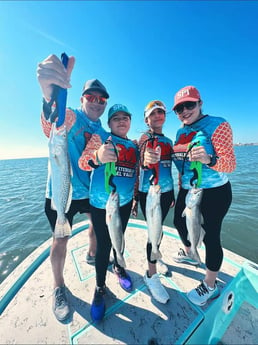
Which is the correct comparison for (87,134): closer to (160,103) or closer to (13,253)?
(160,103)

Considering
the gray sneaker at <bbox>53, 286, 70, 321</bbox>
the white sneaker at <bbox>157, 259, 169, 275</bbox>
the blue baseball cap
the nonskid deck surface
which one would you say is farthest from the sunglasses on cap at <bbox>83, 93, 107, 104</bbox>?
the white sneaker at <bbox>157, 259, 169, 275</bbox>

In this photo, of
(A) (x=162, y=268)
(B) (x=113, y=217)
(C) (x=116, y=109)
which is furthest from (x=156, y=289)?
(C) (x=116, y=109)

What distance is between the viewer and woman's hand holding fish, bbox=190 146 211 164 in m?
1.91

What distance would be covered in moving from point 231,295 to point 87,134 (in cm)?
333

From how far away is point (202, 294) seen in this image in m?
2.45

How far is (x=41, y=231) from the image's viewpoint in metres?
7.45

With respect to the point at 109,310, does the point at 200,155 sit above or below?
above

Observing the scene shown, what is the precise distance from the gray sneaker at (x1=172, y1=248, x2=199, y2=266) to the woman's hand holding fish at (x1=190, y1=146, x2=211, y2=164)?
2411mm

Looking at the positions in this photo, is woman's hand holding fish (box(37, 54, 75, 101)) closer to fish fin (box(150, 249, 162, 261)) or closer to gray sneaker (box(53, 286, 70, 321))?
fish fin (box(150, 249, 162, 261))

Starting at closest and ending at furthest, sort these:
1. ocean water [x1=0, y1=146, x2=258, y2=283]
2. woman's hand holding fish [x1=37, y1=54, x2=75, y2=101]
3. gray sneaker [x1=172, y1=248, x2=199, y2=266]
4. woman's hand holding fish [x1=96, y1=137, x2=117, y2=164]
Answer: woman's hand holding fish [x1=37, y1=54, x2=75, y2=101] < woman's hand holding fish [x1=96, y1=137, x2=117, y2=164] < gray sneaker [x1=172, y1=248, x2=199, y2=266] < ocean water [x1=0, y1=146, x2=258, y2=283]

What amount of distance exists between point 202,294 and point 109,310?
1.48 meters

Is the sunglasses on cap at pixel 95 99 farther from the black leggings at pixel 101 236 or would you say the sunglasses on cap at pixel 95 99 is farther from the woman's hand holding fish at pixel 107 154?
the black leggings at pixel 101 236

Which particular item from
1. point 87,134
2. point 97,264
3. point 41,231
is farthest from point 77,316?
point 41,231

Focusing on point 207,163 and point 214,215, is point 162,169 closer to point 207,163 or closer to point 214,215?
point 207,163
